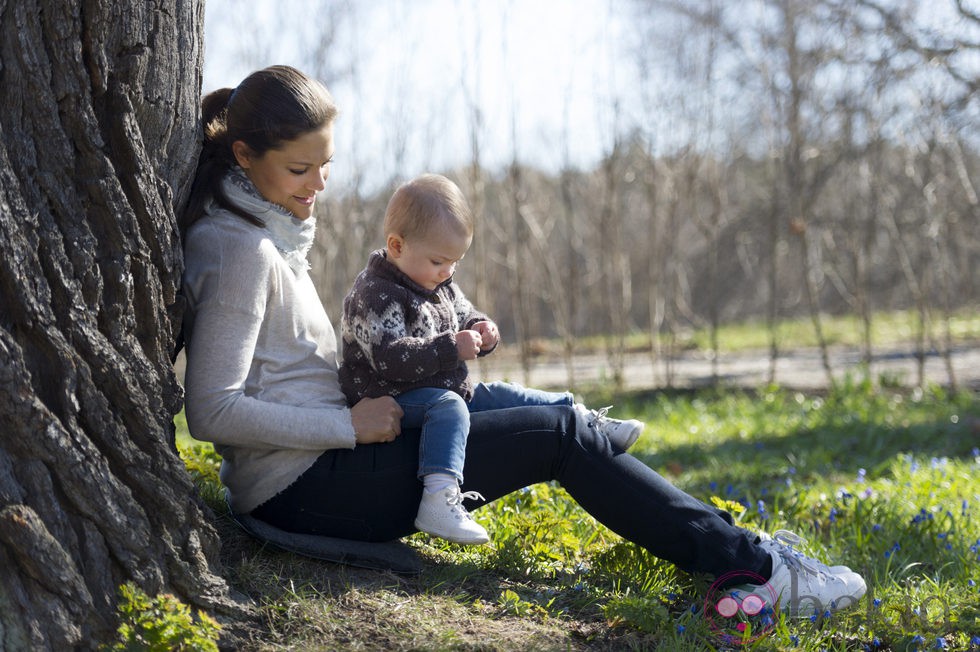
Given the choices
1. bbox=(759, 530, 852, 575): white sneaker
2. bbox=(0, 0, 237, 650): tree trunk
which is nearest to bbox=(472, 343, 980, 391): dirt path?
bbox=(759, 530, 852, 575): white sneaker

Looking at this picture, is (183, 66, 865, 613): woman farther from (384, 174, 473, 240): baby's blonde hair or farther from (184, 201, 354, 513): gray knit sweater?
(384, 174, 473, 240): baby's blonde hair

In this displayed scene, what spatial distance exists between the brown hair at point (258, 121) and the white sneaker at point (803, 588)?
171 centimetres

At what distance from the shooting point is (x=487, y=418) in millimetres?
2555

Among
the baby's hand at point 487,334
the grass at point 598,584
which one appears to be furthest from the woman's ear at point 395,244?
the grass at point 598,584

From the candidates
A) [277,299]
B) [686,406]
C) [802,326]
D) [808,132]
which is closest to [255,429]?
[277,299]

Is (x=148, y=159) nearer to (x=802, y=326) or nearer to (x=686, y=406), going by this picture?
(x=686, y=406)

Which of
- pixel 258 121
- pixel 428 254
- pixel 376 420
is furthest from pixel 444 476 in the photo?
pixel 258 121

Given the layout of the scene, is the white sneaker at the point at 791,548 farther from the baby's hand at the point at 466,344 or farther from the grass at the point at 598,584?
the baby's hand at the point at 466,344

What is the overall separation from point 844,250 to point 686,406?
8296 millimetres

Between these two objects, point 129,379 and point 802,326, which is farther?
point 802,326

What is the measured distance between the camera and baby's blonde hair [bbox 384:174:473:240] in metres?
2.57

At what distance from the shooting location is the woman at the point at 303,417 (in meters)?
2.31

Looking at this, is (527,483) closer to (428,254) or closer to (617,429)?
(617,429)

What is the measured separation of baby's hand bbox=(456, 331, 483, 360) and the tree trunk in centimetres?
72
